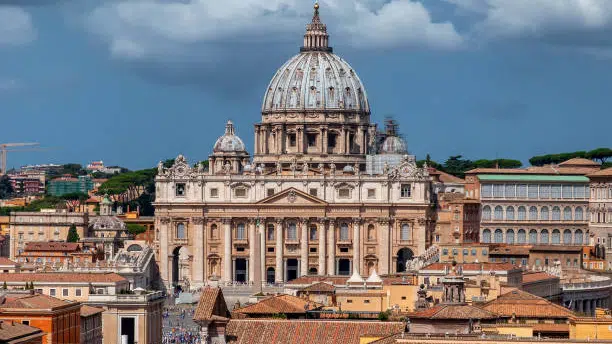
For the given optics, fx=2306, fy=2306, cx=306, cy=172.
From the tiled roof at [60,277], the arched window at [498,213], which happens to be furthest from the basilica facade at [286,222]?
the tiled roof at [60,277]

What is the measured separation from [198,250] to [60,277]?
60.2 metres

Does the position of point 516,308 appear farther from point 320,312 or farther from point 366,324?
point 366,324

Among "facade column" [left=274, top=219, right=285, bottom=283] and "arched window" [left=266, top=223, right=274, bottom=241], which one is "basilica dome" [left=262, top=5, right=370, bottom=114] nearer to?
"arched window" [left=266, top=223, right=274, bottom=241]

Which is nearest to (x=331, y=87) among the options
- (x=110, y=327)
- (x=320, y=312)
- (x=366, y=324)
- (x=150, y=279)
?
(x=150, y=279)

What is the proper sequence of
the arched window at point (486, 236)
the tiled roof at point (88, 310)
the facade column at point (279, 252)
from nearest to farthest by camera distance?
the tiled roof at point (88, 310)
the arched window at point (486, 236)
the facade column at point (279, 252)

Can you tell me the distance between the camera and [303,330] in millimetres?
58625

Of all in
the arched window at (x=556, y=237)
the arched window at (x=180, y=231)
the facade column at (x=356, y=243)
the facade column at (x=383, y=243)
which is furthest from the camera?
the arched window at (x=180, y=231)

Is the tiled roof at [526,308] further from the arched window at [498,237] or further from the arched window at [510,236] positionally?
the arched window at [510,236]

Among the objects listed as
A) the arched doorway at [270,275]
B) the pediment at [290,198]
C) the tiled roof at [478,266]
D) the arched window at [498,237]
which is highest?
the pediment at [290,198]

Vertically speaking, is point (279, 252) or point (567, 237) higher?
point (567, 237)

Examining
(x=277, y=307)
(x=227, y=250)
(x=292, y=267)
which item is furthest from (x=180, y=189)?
(x=277, y=307)

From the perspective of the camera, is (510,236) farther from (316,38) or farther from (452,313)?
(452,313)

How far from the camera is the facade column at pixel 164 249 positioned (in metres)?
162

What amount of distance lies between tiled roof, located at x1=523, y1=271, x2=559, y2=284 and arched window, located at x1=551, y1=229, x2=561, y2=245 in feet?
149
